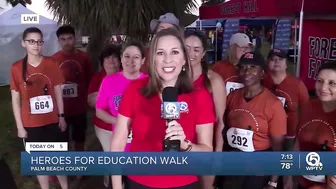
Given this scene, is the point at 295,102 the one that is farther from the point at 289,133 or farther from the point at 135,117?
the point at 135,117

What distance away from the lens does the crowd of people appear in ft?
5.51

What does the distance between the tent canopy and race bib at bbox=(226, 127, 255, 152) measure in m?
2.56

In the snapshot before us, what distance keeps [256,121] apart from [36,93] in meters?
1.67

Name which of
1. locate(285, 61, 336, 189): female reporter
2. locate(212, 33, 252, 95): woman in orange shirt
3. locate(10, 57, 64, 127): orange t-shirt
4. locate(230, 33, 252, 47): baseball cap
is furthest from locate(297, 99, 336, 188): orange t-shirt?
locate(10, 57, 64, 127): orange t-shirt

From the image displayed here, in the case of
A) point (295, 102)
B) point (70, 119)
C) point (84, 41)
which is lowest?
point (70, 119)

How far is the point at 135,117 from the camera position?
1.70 meters

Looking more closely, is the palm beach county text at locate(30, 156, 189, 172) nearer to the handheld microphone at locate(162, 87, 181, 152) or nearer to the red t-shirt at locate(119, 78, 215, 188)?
the red t-shirt at locate(119, 78, 215, 188)

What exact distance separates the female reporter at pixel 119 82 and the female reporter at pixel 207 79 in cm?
43

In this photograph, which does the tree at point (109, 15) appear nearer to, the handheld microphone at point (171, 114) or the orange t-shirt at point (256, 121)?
the orange t-shirt at point (256, 121)

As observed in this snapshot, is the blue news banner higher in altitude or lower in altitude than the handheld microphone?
lower

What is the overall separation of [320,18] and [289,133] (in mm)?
4130

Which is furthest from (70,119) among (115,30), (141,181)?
(141,181)

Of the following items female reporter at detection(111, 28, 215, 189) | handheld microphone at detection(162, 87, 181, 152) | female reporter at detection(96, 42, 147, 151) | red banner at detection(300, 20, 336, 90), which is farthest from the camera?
red banner at detection(300, 20, 336, 90)

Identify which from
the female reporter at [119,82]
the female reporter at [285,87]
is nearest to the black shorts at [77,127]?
the female reporter at [119,82]
